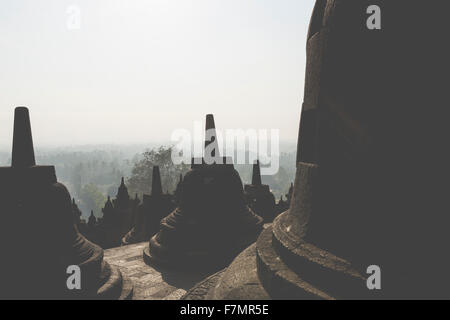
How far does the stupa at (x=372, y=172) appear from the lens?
2264 millimetres

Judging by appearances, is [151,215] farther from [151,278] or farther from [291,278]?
[291,278]

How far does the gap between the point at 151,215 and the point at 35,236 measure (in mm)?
7014

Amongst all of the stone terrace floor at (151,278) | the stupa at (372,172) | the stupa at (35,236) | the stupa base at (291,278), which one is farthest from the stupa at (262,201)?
the stupa at (372,172)

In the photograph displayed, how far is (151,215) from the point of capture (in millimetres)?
12094

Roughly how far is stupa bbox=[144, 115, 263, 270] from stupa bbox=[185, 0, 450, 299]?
5375 millimetres

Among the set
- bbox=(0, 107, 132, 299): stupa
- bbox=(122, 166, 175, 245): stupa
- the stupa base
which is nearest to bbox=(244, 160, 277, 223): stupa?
bbox=(122, 166, 175, 245): stupa

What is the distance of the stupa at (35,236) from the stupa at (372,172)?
12.6 ft

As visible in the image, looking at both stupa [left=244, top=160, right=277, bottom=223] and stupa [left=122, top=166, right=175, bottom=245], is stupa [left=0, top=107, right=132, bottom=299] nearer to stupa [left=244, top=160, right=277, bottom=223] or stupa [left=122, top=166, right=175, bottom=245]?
stupa [left=122, top=166, right=175, bottom=245]

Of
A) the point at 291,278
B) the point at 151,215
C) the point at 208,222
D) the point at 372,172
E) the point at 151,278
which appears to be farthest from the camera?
the point at 151,215

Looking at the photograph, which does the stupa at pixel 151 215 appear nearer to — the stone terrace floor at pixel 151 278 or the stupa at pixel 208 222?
the stone terrace floor at pixel 151 278

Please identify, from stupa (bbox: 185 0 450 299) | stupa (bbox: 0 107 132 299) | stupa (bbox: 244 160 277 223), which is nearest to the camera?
stupa (bbox: 185 0 450 299)

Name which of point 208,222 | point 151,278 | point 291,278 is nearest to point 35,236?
point 151,278

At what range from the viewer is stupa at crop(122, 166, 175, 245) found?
1197 centimetres
